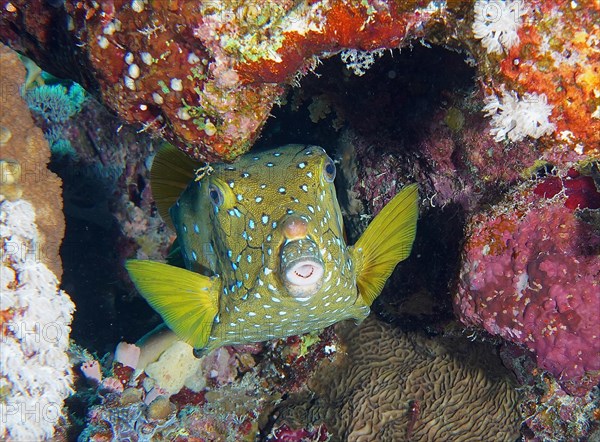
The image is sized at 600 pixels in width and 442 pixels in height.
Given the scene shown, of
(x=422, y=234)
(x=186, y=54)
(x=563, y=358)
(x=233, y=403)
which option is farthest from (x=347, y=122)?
(x=233, y=403)

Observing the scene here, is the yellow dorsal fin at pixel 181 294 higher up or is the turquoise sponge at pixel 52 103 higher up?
the turquoise sponge at pixel 52 103

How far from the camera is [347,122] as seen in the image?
6.00 metres

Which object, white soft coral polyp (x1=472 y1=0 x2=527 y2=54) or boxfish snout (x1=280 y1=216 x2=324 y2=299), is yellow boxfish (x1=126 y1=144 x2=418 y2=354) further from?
white soft coral polyp (x1=472 y1=0 x2=527 y2=54)

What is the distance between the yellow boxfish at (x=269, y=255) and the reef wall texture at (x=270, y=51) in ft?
1.44

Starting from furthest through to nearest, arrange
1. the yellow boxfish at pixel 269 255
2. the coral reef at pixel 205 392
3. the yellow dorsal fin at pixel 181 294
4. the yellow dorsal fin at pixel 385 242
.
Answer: the coral reef at pixel 205 392
the yellow dorsal fin at pixel 385 242
the yellow dorsal fin at pixel 181 294
the yellow boxfish at pixel 269 255

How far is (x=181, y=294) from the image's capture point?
409cm

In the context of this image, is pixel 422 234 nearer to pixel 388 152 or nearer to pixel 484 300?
pixel 388 152

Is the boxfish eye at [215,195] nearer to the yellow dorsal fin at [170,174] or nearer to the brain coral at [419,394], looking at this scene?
the yellow dorsal fin at [170,174]

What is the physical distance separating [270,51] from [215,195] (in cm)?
132

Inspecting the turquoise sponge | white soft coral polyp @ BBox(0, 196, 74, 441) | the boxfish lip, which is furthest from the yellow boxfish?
the turquoise sponge


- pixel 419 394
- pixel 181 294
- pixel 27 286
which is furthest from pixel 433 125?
pixel 27 286

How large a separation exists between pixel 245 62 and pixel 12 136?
2.22 meters

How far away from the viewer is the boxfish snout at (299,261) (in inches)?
122

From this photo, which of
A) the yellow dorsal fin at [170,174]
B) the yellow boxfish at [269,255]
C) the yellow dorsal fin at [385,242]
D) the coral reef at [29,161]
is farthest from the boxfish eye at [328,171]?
the coral reef at [29,161]
